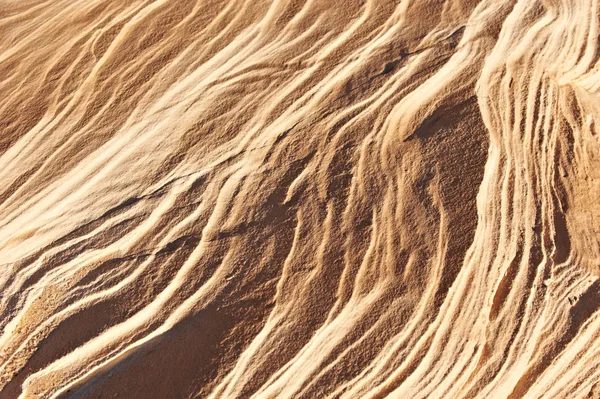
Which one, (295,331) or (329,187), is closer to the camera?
(295,331)

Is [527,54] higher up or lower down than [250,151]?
lower down

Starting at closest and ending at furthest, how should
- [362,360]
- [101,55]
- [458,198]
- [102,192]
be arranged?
[362,360] < [458,198] < [102,192] < [101,55]

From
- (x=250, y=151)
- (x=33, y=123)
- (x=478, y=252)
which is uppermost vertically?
(x=33, y=123)

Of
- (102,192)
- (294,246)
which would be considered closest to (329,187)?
(294,246)

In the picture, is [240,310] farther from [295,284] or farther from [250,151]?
[250,151]

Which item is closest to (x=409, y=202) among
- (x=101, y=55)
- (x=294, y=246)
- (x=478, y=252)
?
(x=478, y=252)

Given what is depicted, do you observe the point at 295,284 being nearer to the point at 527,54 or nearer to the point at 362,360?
the point at 362,360

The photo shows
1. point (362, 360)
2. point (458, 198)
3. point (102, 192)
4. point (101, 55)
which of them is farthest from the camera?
point (101, 55)
